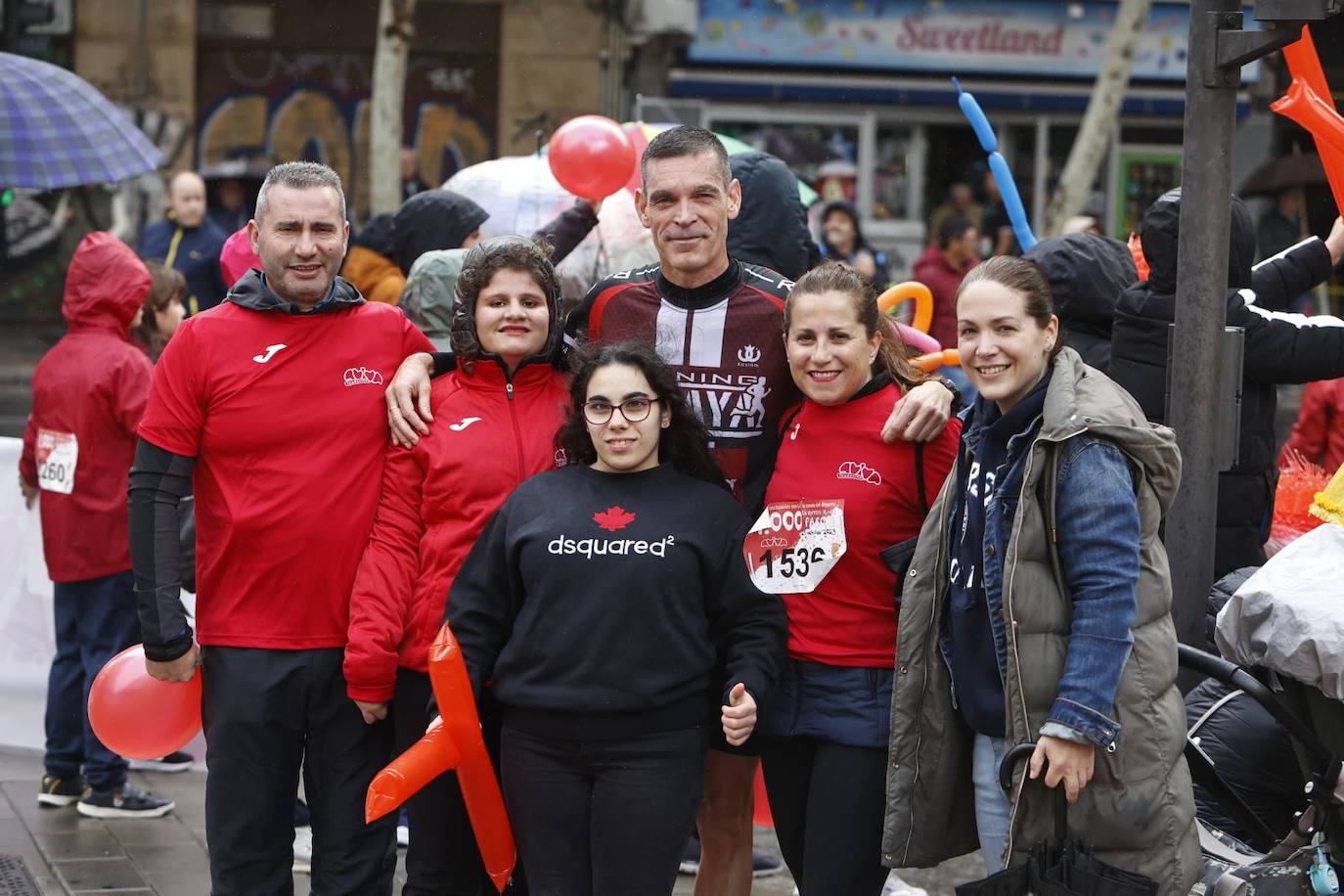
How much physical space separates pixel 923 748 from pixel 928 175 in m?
17.7

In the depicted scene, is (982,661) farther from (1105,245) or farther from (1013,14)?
(1013,14)

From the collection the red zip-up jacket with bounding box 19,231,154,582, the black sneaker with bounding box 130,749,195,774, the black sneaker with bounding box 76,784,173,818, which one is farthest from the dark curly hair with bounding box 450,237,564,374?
the black sneaker with bounding box 130,749,195,774

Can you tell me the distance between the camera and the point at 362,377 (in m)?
4.22

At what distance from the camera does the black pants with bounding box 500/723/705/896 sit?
3740mm

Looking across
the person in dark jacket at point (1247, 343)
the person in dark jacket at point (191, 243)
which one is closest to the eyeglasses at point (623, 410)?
the person in dark jacket at point (1247, 343)

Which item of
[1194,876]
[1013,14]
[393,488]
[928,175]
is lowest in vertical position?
[1194,876]

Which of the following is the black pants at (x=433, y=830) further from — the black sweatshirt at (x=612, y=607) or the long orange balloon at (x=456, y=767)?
the black sweatshirt at (x=612, y=607)

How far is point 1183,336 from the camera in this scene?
4457mm

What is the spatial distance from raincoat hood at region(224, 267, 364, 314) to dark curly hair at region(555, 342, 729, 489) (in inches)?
25.8

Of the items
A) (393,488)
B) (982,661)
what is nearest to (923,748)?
(982,661)

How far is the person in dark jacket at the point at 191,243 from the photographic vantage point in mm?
10180

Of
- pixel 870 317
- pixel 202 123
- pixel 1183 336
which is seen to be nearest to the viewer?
pixel 870 317

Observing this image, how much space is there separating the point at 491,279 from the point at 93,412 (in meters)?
2.45

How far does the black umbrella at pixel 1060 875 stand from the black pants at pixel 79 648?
3617mm
